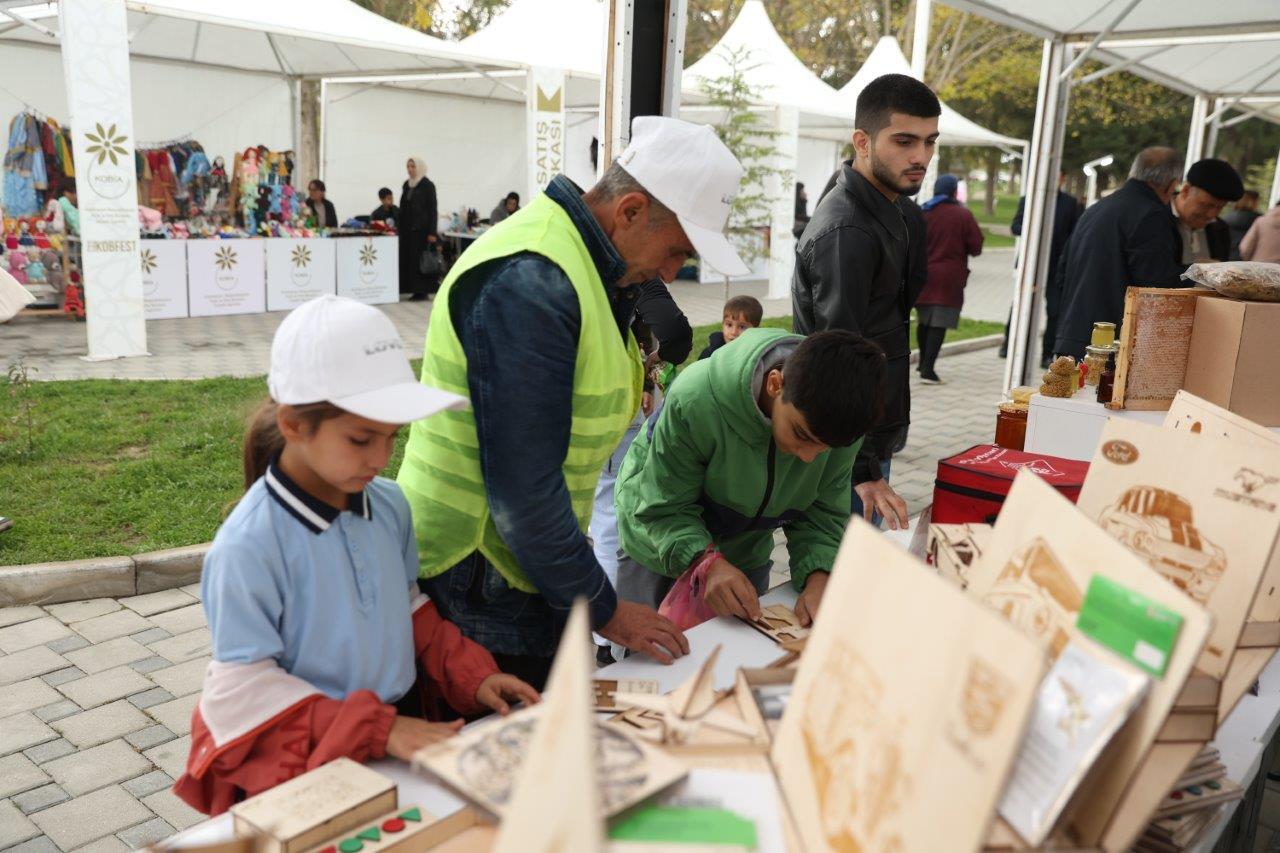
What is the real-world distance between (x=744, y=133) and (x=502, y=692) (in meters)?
11.8

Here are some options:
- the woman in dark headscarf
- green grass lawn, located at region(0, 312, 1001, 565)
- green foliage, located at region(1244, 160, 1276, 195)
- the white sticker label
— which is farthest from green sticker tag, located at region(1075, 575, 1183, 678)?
green foliage, located at region(1244, 160, 1276, 195)

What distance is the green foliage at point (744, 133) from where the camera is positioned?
1248 cm

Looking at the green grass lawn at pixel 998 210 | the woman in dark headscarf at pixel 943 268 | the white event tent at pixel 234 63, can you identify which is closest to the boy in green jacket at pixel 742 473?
the woman in dark headscarf at pixel 943 268

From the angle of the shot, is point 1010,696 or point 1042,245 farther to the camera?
point 1042,245

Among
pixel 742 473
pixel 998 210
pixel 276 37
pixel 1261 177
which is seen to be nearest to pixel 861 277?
pixel 742 473

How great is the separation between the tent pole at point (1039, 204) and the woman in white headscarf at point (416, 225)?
7379 mm

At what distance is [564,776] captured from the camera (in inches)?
26.2

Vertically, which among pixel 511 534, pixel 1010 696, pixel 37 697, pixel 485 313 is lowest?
pixel 37 697

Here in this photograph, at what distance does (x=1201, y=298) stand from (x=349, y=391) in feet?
9.28

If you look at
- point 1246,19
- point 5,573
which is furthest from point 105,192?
point 1246,19

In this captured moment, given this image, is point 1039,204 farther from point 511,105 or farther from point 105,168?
point 511,105

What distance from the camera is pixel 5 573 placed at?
3.89 metres

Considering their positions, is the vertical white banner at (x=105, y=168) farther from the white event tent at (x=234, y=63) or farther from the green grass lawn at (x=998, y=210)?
the green grass lawn at (x=998, y=210)

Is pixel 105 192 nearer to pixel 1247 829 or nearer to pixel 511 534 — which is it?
pixel 511 534
